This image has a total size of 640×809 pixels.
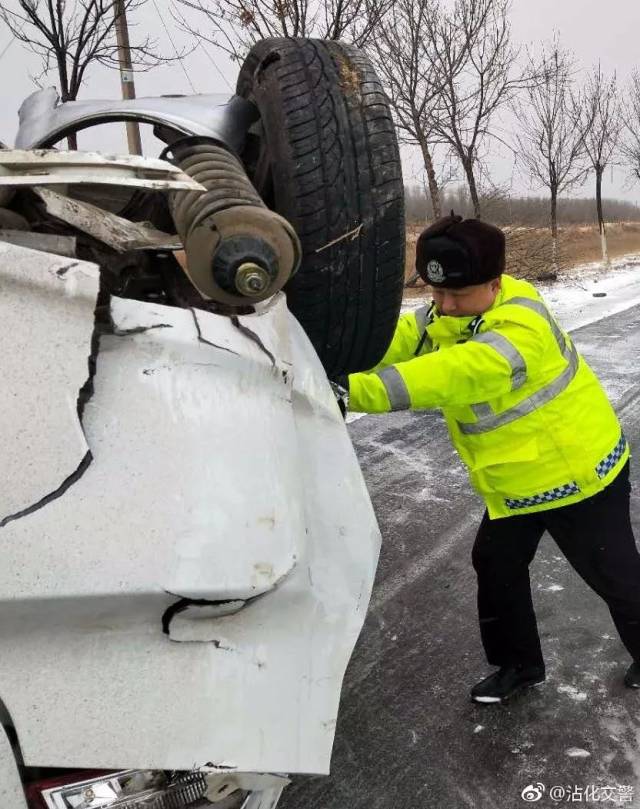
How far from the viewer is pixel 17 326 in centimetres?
128

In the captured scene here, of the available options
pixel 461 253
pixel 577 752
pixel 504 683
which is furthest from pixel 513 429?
pixel 577 752

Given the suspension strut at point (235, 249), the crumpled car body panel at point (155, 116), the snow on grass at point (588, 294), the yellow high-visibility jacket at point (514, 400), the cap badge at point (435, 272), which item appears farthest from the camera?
the snow on grass at point (588, 294)

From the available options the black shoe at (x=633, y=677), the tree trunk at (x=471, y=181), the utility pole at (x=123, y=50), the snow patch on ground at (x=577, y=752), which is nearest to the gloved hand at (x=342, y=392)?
the snow patch on ground at (x=577, y=752)

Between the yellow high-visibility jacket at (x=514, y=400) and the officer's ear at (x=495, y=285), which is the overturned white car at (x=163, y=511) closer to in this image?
the yellow high-visibility jacket at (x=514, y=400)

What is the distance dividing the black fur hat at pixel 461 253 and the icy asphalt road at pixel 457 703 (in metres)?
1.31

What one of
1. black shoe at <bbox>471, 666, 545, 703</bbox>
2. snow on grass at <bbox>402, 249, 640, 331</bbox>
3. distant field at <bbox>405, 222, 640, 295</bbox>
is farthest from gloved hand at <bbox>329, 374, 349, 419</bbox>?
distant field at <bbox>405, 222, 640, 295</bbox>

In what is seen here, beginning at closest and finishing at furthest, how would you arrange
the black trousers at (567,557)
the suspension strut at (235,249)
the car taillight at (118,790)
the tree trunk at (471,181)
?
the car taillight at (118,790), the suspension strut at (235,249), the black trousers at (567,557), the tree trunk at (471,181)

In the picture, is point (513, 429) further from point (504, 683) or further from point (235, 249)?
point (235, 249)

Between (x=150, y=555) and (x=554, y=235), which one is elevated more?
(x=150, y=555)

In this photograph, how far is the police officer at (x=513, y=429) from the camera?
2080 mm

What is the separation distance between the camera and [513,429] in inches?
89.5

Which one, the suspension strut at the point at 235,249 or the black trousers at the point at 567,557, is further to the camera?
the black trousers at the point at 567,557

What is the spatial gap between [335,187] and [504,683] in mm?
1665

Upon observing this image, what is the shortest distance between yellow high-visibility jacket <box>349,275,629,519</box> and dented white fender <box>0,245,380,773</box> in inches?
26.9
